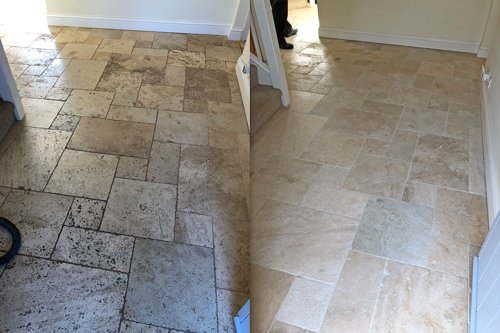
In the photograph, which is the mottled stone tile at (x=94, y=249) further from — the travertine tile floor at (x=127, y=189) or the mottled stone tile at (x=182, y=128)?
the mottled stone tile at (x=182, y=128)

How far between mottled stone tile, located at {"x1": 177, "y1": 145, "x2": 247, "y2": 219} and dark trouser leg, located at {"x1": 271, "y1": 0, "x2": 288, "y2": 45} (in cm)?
38

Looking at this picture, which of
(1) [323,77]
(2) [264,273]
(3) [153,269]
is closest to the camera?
(3) [153,269]

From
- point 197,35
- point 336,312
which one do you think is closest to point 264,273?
point 336,312

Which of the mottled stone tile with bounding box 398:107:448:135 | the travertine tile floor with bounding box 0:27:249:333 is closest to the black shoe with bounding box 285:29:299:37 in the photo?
the travertine tile floor with bounding box 0:27:249:333

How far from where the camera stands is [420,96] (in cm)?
237

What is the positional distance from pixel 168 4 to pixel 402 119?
127cm

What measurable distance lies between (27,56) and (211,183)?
2.37ft

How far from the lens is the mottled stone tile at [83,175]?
125cm

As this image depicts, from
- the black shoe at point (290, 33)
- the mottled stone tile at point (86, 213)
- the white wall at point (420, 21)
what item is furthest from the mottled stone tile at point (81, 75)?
the white wall at point (420, 21)

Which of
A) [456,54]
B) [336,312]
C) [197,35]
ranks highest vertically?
[197,35]

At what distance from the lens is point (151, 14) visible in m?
1.83

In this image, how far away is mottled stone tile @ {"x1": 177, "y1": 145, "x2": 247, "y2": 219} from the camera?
1.09 meters

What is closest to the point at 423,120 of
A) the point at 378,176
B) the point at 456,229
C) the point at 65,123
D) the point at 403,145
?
the point at 403,145

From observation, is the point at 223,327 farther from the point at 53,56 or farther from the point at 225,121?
the point at 53,56
